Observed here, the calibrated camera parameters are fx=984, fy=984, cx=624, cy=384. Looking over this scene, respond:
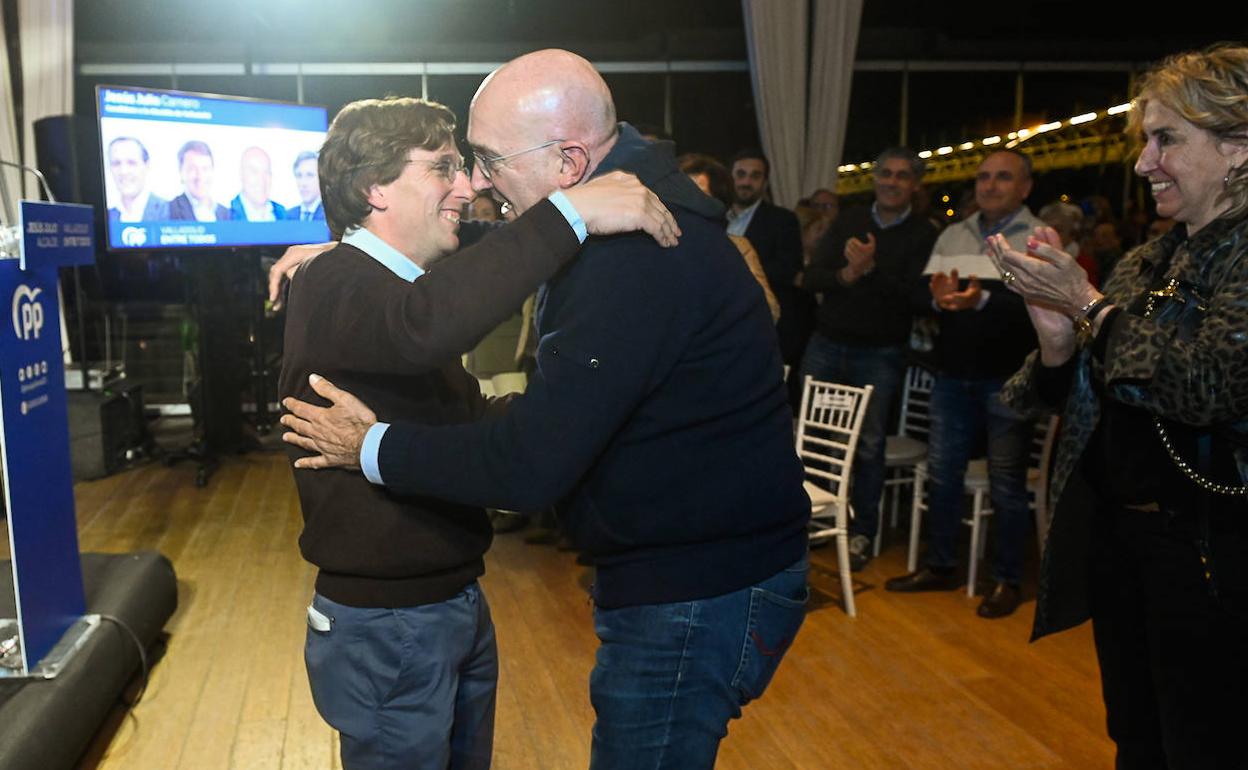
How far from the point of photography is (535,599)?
403cm

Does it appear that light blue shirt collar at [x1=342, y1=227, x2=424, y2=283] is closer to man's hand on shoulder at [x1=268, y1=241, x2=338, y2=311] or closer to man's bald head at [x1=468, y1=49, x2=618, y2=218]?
man's bald head at [x1=468, y1=49, x2=618, y2=218]

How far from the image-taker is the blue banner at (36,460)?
245cm

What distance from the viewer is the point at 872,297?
4293 mm

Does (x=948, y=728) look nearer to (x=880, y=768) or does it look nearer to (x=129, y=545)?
(x=880, y=768)

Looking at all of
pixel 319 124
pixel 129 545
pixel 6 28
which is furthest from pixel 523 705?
pixel 6 28

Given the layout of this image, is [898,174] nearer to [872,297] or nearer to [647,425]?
[872,297]

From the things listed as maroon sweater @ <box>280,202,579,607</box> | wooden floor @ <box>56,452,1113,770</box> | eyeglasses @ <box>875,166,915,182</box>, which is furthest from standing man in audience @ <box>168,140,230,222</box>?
maroon sweater @ <box>280,202,579,607</box>

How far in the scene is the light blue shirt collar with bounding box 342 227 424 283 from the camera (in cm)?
147

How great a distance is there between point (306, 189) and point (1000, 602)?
487 cm

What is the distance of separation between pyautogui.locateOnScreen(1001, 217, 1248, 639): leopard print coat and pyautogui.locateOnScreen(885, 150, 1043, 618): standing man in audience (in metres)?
1.82

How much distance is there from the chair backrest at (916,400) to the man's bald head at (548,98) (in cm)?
376

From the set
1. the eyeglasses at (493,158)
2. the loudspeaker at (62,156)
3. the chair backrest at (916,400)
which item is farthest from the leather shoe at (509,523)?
the loudspeaker at (62,156)

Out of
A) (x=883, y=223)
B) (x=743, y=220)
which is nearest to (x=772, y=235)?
(x=743, y=220)

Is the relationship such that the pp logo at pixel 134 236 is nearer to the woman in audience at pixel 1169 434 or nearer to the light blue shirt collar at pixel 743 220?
the light blue shirt collar at pixel 743 220
